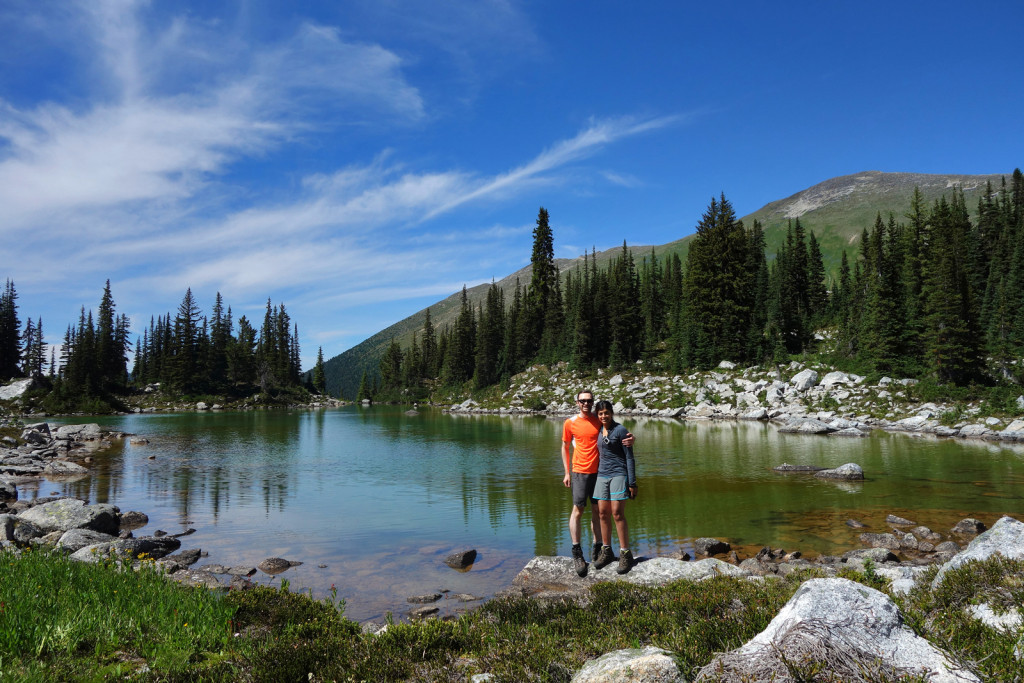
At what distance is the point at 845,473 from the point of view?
78.4 feet

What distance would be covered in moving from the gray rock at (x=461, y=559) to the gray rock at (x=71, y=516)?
411 inches

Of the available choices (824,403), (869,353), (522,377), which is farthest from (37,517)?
(522,377)

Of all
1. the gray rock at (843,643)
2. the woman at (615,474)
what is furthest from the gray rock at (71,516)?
the gray rock at (843,643)

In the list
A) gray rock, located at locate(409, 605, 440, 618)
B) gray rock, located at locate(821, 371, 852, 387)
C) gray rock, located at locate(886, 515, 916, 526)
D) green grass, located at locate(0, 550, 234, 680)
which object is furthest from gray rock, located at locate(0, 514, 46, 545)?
gray rock, located at locate(821, 371, 852, 387)

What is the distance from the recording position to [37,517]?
15.7 meters

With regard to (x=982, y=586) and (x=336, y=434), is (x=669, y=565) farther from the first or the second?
(x=336, y=434)

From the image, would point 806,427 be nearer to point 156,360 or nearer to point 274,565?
point 274,565

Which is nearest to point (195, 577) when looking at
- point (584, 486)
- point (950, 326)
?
point (584, 486)

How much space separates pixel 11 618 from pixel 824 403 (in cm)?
5633

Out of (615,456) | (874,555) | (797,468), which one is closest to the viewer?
(615,456)

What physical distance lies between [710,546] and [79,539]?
1584 centimetres

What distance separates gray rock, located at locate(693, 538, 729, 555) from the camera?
45.6 ft

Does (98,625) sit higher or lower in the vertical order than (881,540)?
higher

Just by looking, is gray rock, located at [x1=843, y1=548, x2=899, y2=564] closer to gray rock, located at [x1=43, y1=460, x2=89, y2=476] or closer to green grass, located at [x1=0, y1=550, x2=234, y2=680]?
green grass, located at [x1=0, y1=550, x2=234, y2=680]
